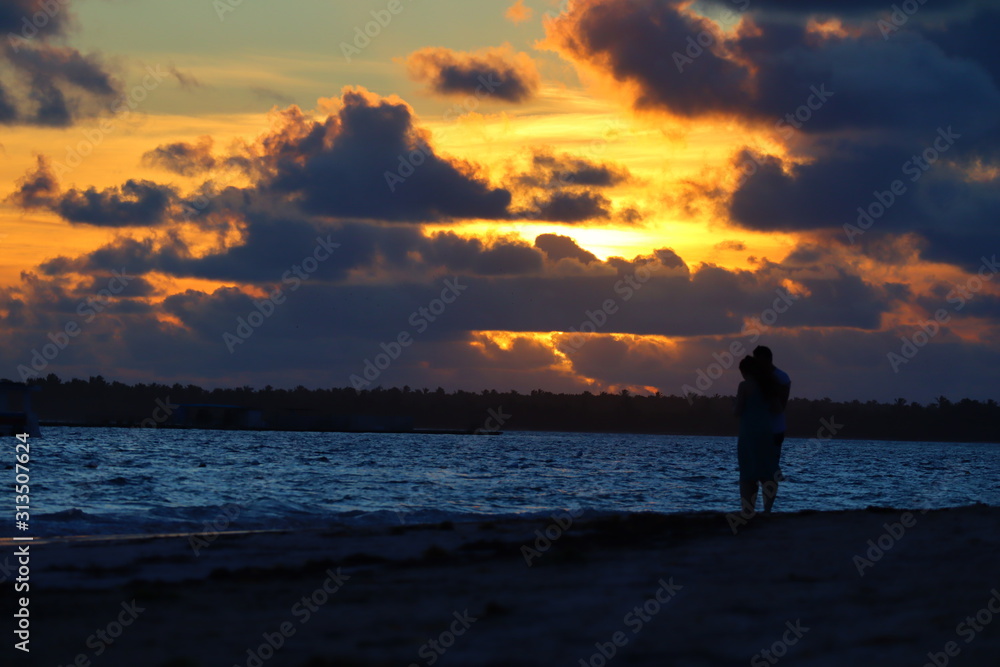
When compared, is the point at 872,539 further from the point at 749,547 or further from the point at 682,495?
the point at 682,495

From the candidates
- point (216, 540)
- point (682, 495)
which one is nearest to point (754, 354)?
point (216, 540)

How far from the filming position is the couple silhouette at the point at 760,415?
14445 millimetres

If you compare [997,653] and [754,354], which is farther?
[754,354]

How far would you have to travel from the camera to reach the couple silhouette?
47.4ft

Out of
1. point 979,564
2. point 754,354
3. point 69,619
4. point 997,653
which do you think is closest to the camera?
point 997,653

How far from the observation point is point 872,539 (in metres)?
11.2

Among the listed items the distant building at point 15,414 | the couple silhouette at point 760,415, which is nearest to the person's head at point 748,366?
the couple silhouette at point 760,415

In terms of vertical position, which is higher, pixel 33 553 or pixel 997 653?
pixel 997 653

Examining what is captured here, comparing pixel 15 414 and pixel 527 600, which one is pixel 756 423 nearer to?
pixel 527 600

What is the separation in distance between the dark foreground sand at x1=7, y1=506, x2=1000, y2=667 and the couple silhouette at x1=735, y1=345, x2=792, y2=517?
2.25 m

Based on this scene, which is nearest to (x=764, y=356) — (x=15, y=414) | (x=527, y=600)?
(x=527, y=600)

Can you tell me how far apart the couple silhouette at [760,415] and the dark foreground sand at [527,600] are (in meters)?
2.25

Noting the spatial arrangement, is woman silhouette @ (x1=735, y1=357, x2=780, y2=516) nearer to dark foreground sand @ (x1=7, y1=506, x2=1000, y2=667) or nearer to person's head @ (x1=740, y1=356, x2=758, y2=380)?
person's head @ (x1=740, y1=356, x2=758, y2=380)

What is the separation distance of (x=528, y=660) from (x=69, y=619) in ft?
11.8
